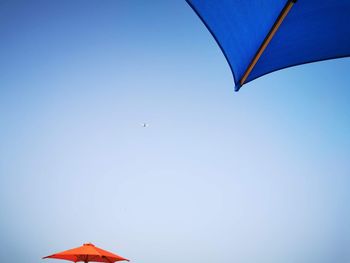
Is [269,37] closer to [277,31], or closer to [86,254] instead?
A: [277,31]

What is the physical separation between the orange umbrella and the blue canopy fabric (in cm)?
369

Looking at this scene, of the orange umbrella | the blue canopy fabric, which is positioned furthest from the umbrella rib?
the orange umbrella

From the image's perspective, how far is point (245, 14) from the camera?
1.75 meters

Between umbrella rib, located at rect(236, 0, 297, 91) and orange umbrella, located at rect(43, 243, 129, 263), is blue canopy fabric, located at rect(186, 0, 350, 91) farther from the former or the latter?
orange umbrella, located at rect(43, 243, 129, 263)

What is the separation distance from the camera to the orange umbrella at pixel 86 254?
440 cm

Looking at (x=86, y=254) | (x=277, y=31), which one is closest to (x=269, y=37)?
(x=277, y=31)

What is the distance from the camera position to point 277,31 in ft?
6.21

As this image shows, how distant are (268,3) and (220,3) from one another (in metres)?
0.28

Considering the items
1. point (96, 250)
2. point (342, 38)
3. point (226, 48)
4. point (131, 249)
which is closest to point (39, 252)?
point (131, 249)

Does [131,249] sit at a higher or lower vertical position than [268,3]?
lower

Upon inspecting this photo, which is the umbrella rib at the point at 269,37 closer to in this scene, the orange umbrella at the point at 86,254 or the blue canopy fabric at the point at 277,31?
the blue canopy fabric at the point at 277,31

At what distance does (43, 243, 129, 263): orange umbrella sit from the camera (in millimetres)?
4402

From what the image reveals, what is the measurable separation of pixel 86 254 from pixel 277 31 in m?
4.11

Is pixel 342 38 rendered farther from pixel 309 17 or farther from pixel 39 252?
pixel 39 252
